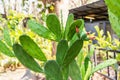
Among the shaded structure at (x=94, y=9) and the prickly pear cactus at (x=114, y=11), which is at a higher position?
→ the prickly pear cactus at (x=114, y=11)

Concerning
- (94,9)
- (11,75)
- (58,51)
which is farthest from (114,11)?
(94,9)

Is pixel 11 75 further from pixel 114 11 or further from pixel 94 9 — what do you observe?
pixel 114 11

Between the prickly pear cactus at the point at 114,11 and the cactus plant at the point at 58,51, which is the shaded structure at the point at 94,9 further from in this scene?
the prickly pear cactus at the point at 114,11

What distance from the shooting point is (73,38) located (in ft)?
3.38

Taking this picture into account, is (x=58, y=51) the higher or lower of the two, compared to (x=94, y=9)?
higher

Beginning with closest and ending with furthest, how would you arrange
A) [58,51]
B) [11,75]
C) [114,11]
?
[114,11], [58,51], [11,75]

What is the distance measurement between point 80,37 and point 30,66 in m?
0.26

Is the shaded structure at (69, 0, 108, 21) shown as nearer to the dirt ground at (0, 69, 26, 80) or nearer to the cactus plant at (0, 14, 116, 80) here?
the dirt ground at (0, 69, 26, 80)

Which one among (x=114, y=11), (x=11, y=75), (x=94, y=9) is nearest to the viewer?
(x=114, y=11)

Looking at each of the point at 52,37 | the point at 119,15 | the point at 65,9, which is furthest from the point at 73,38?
the point at 65,9

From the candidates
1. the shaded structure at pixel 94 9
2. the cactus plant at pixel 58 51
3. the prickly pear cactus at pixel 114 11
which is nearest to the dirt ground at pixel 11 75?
the shaded structure at pixel 94 9

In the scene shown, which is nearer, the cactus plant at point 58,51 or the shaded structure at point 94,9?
the cactus plant at point 58,51

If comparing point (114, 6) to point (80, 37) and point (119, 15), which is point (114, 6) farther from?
point (80, 37)

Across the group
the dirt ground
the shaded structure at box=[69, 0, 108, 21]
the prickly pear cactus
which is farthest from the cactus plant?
the shaded structure at box=[69, 0, 108, 21]
